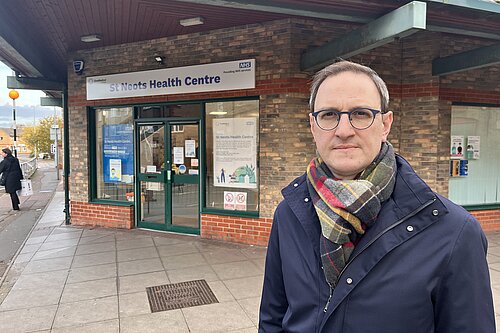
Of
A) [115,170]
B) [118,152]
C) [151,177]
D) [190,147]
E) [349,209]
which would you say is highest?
[190,147]

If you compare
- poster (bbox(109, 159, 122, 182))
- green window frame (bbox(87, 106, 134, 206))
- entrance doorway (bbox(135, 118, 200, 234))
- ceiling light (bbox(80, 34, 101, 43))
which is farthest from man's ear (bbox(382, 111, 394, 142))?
poster (bbox(109, 159, 122, 182))

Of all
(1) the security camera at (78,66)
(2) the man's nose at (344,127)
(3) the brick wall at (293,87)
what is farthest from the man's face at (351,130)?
(1) the security camera at (78,66)

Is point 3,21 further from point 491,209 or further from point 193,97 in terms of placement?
point 491,209

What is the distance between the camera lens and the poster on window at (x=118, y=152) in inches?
316

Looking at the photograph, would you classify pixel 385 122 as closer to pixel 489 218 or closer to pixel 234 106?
pixel 234 106

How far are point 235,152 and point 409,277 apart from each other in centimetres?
568

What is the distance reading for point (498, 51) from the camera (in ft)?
17.9

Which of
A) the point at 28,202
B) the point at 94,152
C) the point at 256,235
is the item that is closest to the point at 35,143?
the point at 28,202

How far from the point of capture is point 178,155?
746 centimetres

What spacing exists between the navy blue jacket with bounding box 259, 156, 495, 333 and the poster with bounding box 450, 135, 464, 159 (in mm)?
6596

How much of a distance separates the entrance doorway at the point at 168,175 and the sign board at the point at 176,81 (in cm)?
65

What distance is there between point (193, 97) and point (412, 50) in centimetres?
399

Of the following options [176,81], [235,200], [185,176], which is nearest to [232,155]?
[235,200]

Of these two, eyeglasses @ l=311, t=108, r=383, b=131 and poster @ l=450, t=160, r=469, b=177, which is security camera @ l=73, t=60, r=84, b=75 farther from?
eyeglasses @ l=311, t=108, r=383, b=131
